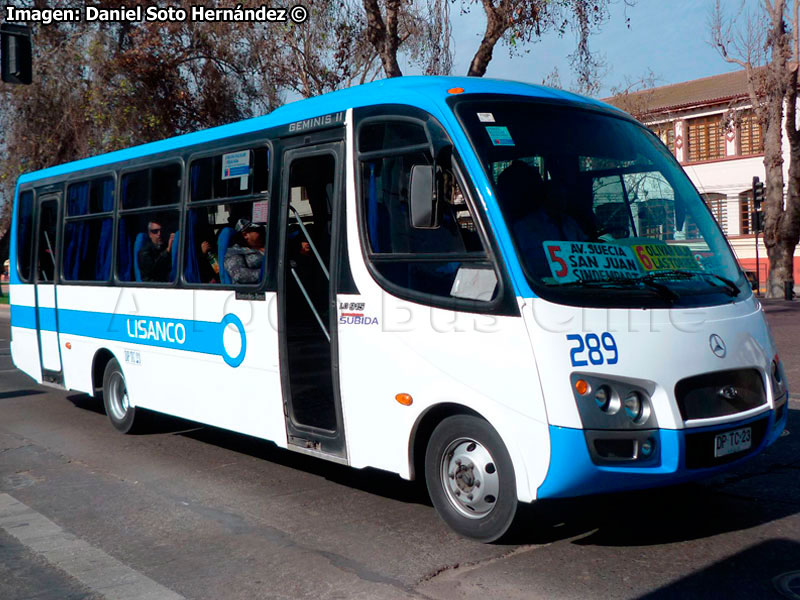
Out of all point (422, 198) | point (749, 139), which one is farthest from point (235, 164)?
point (749, 139)

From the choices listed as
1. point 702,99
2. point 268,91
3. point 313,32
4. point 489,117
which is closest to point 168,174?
point 489,117

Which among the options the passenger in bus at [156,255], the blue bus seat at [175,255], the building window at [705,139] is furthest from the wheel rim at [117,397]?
the building window at [705,139]

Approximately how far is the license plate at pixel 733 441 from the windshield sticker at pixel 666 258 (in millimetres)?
1019

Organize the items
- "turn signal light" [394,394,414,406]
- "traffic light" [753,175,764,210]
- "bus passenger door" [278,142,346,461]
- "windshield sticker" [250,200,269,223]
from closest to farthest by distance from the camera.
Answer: "turn signal light" [394,394,414,406]
"bus passenger door" [278,142,346,461]
"windshield sticker" [250,200,269,223]
"traffic light" [753,175,764,210]

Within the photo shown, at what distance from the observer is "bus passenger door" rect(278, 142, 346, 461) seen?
6230 mm

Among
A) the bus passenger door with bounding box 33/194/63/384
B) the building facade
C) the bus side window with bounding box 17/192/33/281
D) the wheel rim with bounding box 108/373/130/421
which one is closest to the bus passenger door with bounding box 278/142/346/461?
the wheel rim with bounding box 108/373/130/421

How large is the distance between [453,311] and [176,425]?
208 inches

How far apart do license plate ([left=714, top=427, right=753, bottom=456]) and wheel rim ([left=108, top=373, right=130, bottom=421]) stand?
→ 6.14 m

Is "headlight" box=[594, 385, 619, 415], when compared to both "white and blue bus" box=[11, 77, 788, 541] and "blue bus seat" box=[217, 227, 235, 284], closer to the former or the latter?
"white and blue bus" box=[11, 77, 788, 541]

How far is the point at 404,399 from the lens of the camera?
5559mm

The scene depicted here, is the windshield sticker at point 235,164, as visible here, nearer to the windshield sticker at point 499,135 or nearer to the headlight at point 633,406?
the windshield sticker at point 499,135

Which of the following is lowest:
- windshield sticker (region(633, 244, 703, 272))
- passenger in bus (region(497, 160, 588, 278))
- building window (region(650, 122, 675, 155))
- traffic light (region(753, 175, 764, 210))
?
windshield sticker (region(633, 244, 703, 272))

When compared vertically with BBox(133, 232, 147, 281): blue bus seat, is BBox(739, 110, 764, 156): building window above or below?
above

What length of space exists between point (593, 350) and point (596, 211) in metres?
1.05
